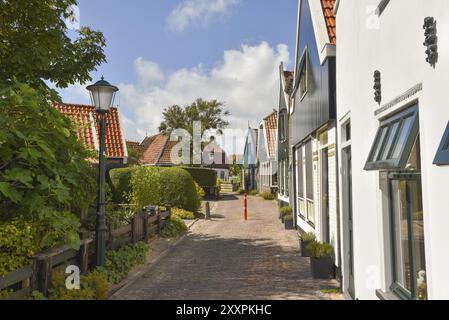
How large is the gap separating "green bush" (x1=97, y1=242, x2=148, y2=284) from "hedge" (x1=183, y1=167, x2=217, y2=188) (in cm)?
1854

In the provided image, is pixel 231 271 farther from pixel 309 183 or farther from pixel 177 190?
pixel 177 190

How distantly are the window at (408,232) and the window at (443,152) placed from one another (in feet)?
2.36

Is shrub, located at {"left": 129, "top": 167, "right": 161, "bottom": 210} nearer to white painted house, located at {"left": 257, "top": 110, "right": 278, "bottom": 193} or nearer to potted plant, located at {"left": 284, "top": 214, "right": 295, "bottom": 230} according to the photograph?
potted plant, located at {"left": 284, "top": 214, "right": 295, "bottom": 230}

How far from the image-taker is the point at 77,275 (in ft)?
19.5

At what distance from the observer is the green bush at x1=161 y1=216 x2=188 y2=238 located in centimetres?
1245

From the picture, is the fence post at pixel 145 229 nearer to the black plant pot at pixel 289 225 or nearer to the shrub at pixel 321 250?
the shrub at pixel 321 250

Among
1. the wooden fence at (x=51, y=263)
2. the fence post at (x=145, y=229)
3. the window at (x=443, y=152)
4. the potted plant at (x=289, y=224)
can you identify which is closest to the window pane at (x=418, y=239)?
the window at (x=443, y=152)

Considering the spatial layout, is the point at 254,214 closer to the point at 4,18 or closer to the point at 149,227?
the point at 149,227

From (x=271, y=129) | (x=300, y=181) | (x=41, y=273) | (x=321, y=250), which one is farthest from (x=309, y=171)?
(x=271, y=129)

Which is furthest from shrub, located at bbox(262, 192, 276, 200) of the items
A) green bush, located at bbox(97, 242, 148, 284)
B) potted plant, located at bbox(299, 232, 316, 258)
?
green bush, located at bbox(97, 242, 148, 284)

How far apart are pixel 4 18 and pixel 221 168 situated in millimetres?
62858

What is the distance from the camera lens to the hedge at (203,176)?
27.9m
